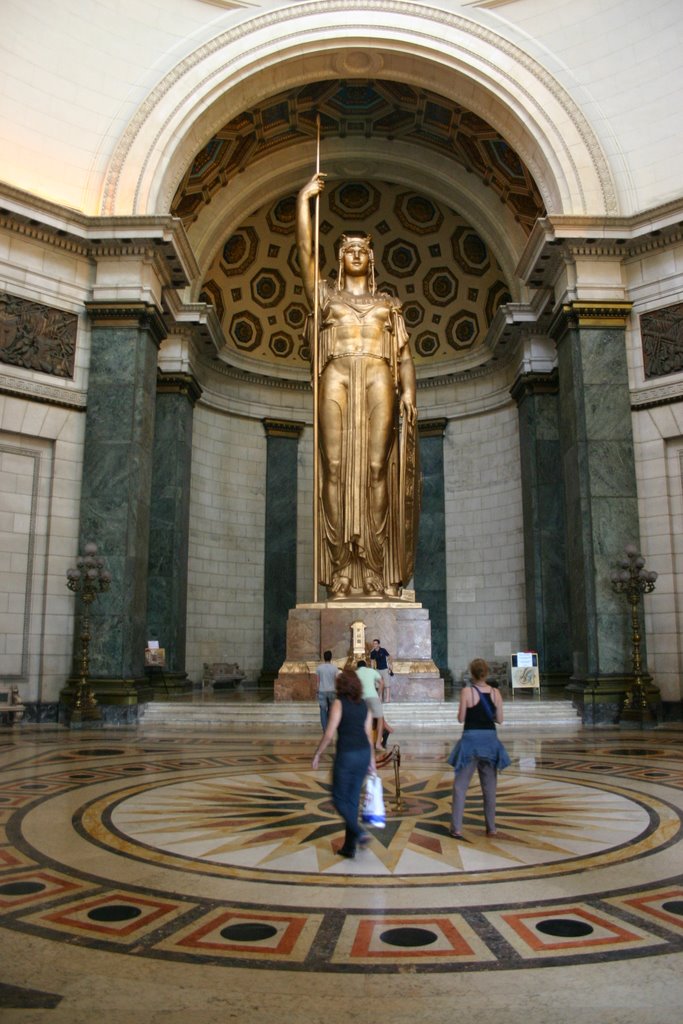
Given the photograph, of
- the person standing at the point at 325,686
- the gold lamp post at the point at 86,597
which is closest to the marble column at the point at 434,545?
the gold lamp post at the point at 86,597

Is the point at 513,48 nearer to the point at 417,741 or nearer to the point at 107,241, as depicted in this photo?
the point at 107,241

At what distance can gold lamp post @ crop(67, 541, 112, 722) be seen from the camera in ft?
37.7

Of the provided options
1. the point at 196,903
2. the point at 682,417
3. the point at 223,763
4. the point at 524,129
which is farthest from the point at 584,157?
the point at 196,903

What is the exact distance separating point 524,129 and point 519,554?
27.9 ft

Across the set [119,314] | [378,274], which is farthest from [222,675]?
[378,274]

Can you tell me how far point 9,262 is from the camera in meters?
12.5

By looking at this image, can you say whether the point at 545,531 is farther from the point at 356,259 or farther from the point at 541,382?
the point at 356,259

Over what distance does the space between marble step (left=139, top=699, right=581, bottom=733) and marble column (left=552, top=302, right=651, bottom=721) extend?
0.65 m

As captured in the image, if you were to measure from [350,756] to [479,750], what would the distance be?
914 mm

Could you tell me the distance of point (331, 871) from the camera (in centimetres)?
408

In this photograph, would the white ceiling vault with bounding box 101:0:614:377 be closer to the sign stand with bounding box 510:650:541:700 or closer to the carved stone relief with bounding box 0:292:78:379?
the carved stone relief with bounding box 0:292:78:379

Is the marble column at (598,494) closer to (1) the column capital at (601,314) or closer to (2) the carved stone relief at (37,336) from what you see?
(1) the column capital at (601,314)

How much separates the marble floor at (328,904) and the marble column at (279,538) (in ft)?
39.4

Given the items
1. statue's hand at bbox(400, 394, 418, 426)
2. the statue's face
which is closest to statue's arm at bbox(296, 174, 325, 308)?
the statue's face
